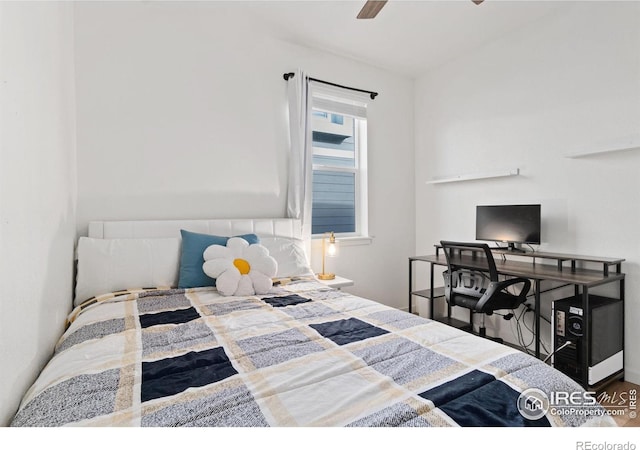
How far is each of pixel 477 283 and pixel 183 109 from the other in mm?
2648

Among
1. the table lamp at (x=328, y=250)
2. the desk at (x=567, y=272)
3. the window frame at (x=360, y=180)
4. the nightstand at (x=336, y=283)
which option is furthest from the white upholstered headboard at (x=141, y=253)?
the desk at (x=567, y=272)

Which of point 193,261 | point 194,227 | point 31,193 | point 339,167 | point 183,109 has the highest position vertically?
point 183,109

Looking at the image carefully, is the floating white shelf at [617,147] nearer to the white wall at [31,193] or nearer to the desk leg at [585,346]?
the desk leg at [585,346]

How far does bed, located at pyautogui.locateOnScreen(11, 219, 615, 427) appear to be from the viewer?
82cm

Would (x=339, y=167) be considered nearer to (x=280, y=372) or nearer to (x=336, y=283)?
(x=336, y=283)

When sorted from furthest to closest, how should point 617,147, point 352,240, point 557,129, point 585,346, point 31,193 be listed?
point 352,240 → point 557,129 → point 617,147 → point 585,346 → point 31,193

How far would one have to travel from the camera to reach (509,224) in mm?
2795

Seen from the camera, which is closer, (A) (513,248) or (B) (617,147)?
(B) (617,147)

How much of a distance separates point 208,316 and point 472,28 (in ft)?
10.3

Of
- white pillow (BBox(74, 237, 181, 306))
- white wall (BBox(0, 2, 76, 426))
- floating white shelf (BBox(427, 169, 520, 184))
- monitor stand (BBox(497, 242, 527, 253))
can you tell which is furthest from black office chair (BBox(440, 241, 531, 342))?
white wall (BBox(0, 2, 76, 426))

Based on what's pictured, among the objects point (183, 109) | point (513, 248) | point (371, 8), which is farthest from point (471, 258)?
point (183, 109)

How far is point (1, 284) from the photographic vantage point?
93 centimetres
